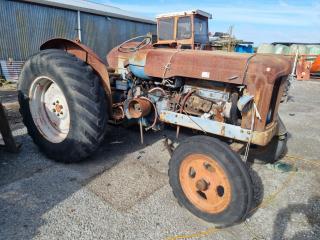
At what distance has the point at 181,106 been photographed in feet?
10.2

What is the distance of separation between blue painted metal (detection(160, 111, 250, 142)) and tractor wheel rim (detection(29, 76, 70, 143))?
1342 mm

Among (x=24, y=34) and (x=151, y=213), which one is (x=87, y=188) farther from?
(x=24, y=34)

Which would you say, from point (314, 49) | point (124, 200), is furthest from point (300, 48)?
point (124, 200)

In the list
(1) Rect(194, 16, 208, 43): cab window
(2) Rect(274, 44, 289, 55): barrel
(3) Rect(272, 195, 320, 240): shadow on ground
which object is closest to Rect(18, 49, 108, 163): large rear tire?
(3) Rect(272, 195, 320, 240): shadow on ground

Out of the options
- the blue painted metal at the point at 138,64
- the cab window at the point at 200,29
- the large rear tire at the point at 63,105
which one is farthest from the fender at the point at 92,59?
the cab window at the point at 200,29

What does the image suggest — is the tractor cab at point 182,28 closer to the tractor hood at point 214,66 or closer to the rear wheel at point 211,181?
the tractor hood at point 214,66

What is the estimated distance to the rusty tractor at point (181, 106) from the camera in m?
2.50

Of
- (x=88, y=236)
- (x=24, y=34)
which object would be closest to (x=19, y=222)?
(x=88, y=236)

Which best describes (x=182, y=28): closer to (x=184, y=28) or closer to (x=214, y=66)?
(x=184, y=28)

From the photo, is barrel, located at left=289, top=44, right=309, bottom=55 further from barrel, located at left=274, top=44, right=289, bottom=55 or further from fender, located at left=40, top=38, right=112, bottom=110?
fender, located at left=40, top=38, right=112, bottom=110

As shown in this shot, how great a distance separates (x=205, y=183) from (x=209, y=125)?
0.59m

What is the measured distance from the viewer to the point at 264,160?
149 inches

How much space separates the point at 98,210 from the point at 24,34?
32.3ft

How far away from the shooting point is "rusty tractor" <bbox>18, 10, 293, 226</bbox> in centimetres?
250
